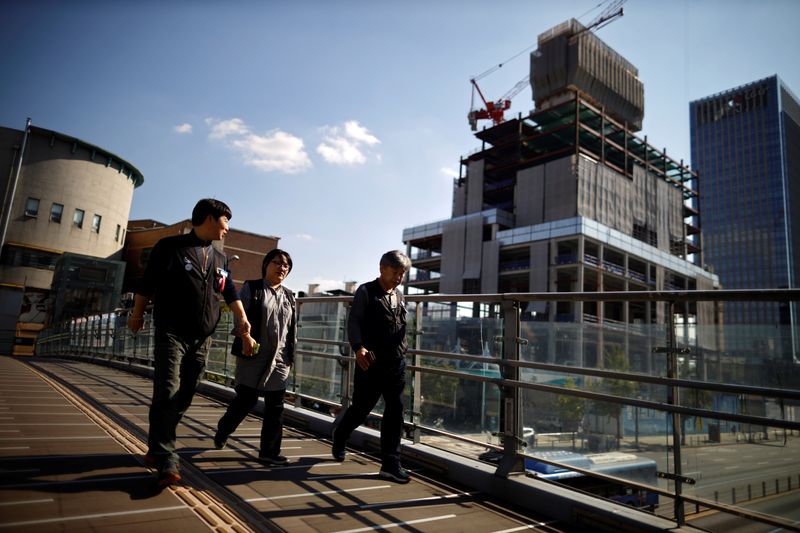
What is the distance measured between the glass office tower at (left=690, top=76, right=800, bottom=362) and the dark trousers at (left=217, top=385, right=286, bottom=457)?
14857 centimetres

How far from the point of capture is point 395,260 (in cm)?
392

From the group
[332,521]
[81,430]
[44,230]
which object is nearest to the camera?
[332,521]

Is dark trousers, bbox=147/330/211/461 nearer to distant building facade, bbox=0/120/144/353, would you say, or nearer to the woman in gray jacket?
the woman in gray jacket

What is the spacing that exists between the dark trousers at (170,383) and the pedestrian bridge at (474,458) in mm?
280

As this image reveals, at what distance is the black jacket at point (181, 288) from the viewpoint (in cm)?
343

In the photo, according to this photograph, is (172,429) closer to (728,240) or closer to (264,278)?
(264,278)

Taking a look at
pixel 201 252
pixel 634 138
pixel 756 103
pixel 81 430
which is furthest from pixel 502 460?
pixel 756 103

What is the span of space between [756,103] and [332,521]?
185057mm

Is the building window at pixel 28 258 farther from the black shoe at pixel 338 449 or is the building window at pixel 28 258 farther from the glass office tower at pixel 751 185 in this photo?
the glass office tower at pixel 751 185

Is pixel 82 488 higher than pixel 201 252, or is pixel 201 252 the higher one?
pixel 201 252

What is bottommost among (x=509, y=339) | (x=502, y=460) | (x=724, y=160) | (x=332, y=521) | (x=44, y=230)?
(x=332, y=521)

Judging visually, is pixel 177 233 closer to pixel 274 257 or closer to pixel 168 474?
pixel 274 257

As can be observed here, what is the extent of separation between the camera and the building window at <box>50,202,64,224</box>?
1852 inches

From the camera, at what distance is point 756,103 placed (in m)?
147
